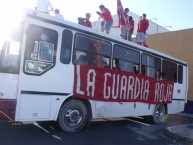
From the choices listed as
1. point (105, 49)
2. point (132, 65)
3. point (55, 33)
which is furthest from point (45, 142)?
point (132, 65)

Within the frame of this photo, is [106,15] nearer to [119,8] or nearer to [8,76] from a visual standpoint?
[119,8]

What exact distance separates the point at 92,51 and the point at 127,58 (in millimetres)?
1949

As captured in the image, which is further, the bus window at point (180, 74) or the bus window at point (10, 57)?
the bus window at point (180, 74)

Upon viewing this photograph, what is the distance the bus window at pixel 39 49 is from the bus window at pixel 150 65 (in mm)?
4661

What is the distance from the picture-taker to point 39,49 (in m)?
7.95

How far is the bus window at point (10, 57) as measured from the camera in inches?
290

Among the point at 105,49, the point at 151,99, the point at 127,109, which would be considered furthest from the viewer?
the point at 151,99

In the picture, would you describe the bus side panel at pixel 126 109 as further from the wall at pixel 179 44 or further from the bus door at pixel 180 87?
the wall at pixel 179 44

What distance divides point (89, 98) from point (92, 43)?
66.8 inches

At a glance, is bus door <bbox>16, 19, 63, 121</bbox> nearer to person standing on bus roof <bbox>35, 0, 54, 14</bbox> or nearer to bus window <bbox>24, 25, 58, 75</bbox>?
bus window <bbox>24, 25, 58, 75</bbox>

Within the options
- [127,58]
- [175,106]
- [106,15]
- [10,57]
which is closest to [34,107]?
[10,57]

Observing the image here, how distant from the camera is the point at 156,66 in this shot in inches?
504

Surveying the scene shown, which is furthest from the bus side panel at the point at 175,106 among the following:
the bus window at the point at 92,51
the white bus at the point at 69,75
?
the bus window at the point at 92,51

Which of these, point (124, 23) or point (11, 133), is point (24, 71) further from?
point (124, 23)
